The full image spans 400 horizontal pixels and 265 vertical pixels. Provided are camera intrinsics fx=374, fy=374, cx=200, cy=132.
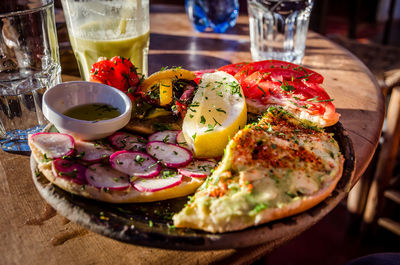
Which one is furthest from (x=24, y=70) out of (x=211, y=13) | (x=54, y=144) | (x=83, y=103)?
(x=211, y=13)

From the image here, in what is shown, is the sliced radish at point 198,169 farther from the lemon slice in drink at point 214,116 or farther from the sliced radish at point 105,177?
the sliced radish at point 105,177

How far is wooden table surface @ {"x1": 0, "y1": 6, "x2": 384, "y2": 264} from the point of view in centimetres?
110

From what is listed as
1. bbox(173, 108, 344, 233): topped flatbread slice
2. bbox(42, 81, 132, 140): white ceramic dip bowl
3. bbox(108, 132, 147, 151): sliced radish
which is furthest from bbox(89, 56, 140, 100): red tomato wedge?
bbox(173, 108, 344, 233): topped flatbread slice

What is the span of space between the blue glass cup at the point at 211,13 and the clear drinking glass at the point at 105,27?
85cm

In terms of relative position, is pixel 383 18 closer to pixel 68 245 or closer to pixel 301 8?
pixel 301 8

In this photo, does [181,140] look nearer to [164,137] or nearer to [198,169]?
[164,137]

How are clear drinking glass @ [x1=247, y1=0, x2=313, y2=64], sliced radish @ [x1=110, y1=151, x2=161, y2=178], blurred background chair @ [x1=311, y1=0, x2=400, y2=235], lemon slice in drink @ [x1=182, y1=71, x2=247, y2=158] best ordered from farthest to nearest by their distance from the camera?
1. blurred background chair @ [x1=311, y1=0, x2=400, y2=235]
2. clear drinking glass @ [x1=247, y1=0, x2=313, y2=64]
3. lemon slice in drink @ [x1=182, y1=71, x2=247, y2=158]
4. sliced radish @ [x1=110, y1=151, x2=161, y2=178]

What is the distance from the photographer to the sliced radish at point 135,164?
4.05ft

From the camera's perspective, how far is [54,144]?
4.22ft

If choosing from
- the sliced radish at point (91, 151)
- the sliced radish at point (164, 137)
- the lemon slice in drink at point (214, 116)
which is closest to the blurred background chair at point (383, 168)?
the lemon slice in drink at point (214, 116)

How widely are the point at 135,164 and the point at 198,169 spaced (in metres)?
0.22

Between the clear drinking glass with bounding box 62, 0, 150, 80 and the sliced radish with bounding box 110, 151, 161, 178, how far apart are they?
3.07 ft

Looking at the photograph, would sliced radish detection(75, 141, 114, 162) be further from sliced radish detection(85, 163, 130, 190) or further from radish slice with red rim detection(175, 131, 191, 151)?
radish slice with red rim detection(175, 131, 191, 151)

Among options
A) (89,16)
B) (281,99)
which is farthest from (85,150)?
(89,16)
